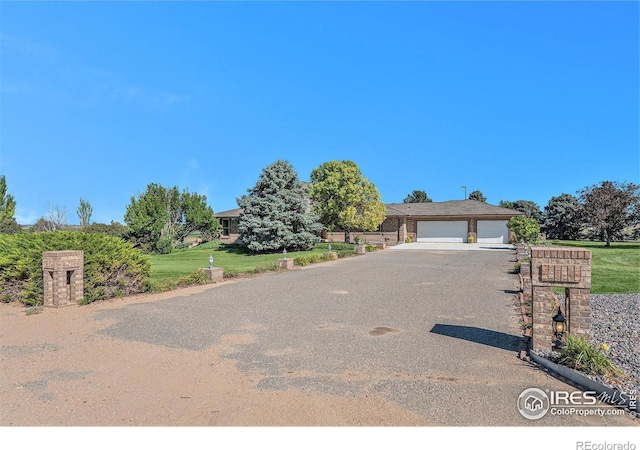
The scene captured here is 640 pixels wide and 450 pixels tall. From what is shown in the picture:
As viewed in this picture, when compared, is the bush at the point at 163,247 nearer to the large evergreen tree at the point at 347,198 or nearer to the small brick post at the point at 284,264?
the large evergreen tree at the point at 347,198

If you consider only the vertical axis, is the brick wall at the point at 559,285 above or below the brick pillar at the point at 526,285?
above

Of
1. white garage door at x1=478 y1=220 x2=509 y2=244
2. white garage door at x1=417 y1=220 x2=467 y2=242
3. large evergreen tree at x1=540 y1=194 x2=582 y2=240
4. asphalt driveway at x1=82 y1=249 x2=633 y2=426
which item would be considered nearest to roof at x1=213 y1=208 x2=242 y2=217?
white garage door at x1=417 y1=220 x2=467 y2=242

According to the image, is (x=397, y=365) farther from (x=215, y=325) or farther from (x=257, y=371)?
(x=215, y=325)

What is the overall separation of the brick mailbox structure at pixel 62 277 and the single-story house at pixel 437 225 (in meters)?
25.0

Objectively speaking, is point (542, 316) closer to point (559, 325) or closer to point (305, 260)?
point (559, 325)

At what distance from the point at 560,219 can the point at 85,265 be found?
4752 centimetres

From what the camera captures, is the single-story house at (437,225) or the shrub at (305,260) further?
the single-story house at (437,225)

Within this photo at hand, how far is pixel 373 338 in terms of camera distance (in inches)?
234

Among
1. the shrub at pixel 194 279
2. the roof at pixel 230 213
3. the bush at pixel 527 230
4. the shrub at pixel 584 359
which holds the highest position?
the roof at pixel 230 213

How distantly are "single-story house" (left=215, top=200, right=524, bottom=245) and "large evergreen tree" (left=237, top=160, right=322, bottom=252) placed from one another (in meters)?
7.76

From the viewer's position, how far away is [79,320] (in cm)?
726

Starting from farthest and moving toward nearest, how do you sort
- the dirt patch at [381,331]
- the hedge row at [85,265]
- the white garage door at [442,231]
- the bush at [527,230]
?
the white garage door at [442,231] < the bush at [527,230] < the hedge row at [85,265] < the dirt patch at [381,331]

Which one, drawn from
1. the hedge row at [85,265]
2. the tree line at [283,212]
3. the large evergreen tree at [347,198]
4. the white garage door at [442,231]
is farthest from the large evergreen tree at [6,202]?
the white garage door at [442,231]

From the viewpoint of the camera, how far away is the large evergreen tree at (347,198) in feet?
97.6
